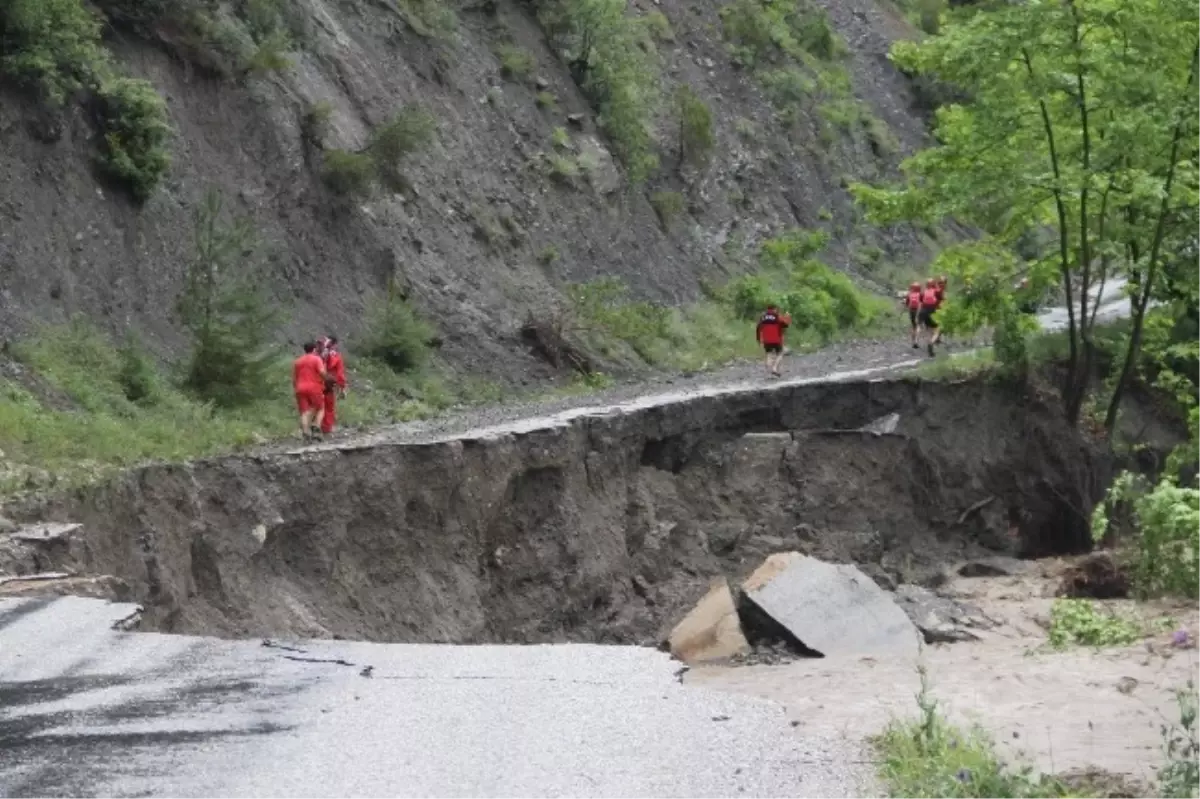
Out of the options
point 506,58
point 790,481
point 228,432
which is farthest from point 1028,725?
point 506,58

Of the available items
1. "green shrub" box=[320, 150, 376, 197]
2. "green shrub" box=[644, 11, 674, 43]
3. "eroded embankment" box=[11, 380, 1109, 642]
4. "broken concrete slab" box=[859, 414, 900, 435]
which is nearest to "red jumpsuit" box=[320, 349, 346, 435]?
"eroded embankment" box=[11, 380, 1109, 642]

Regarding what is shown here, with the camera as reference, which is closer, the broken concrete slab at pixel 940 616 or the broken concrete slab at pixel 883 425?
the broken concrete slab at pixel 940 616

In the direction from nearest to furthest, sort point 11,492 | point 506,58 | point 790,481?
1. point 11,492
2. point 790,481
3. point 506,58

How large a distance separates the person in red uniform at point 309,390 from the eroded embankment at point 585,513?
6.30ft

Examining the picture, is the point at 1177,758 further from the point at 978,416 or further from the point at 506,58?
the point at 506,58

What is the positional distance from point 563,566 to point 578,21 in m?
20.4

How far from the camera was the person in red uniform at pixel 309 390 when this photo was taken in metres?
17.8

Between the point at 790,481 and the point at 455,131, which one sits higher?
the point at 455,131

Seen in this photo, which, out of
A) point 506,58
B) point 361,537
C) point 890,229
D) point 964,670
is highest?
point 506,58

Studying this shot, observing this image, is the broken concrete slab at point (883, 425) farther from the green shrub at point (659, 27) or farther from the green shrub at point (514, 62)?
the green shrub at point (659, 27)

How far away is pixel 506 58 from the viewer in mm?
33812

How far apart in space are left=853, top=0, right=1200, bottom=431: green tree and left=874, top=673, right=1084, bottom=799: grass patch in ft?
46.2

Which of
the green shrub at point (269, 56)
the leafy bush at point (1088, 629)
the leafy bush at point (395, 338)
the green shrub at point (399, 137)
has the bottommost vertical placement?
the leafy bush at point (1088, 629)

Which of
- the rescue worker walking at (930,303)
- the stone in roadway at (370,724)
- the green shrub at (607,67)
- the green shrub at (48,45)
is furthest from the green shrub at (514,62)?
the stone in roadway at (370,724)
